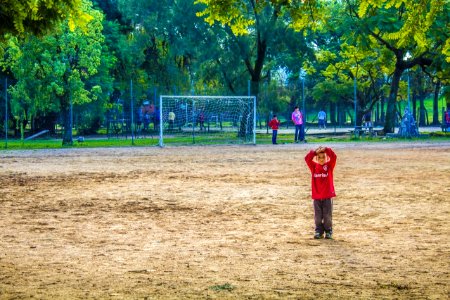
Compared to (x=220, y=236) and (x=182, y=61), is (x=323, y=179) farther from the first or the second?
(x=182, y=61)

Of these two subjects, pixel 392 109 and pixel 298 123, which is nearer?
pixel 298 123

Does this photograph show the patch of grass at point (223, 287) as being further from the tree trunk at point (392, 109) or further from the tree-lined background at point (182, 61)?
the tree trunk at point (392, 109)

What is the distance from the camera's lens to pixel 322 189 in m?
10.2

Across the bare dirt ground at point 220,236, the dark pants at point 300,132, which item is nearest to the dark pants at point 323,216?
the bare dirt ground at point 220,236

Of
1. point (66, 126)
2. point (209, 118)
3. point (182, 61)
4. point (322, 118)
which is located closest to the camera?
point (66, 126)

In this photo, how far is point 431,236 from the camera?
989 centimetres

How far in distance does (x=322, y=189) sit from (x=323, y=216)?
0.36 m

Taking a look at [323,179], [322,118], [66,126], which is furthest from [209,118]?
[323,179]

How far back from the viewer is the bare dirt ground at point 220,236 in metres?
7.20

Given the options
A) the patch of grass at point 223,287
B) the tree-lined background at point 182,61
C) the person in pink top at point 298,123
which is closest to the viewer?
the patch of grass at point 223,287

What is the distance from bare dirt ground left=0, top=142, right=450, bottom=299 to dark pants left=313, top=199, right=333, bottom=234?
224mm

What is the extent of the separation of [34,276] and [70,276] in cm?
36

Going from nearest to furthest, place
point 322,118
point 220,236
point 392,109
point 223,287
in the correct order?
point 223,287, point 220,236, point 392,109, point 322,118

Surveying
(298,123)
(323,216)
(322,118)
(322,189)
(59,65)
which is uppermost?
(59,65)
